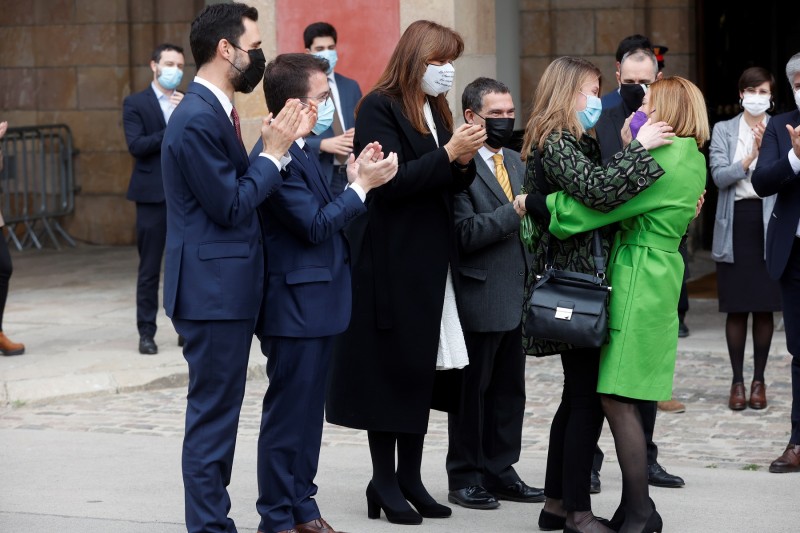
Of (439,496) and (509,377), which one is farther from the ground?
(509,377)

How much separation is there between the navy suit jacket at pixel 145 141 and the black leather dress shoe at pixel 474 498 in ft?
13.8

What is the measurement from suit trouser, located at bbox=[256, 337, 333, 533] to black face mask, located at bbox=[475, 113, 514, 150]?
1.21 m

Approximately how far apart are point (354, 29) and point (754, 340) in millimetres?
3937

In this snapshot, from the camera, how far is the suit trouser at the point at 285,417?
5.15 metres

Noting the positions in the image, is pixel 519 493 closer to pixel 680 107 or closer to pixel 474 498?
pixel 474 498

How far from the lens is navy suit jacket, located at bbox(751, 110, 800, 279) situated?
6520mm

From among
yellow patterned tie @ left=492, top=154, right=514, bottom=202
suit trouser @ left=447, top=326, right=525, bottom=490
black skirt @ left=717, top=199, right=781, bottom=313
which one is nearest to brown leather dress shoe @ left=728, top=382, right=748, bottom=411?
black skirt @ left=717, top=199, right=781, bottom=313

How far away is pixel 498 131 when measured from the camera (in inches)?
231

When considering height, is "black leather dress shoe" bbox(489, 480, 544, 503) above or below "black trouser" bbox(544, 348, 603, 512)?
below

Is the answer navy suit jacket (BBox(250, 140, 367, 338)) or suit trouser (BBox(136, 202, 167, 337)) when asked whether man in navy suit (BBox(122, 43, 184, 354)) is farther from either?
navy suit jacket (BBox(250, 140, 367, 338))

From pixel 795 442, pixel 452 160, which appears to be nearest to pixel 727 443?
pixel 795 442

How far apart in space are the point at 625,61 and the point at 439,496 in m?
2.52

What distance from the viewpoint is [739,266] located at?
26.7 feet

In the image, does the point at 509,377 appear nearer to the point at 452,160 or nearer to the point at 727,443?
the point at 452,160
